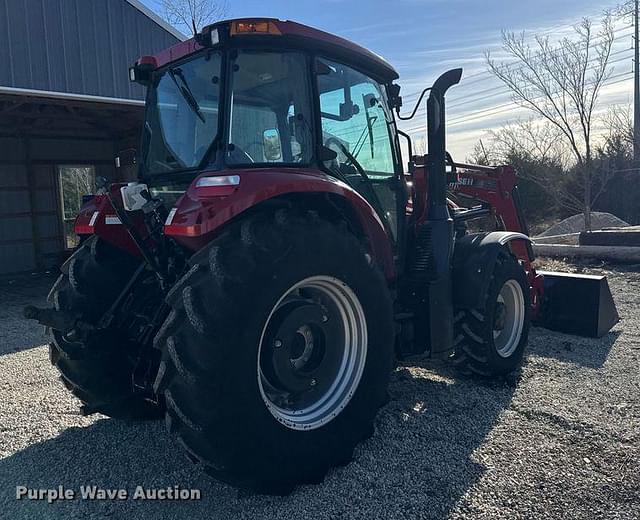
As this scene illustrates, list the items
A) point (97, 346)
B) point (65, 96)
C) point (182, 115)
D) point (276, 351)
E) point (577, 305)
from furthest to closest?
1. point (65, 96)
2. point (577, 305)
3. point (182, 115)
4. point (97, 346)
5. point (276, 351)

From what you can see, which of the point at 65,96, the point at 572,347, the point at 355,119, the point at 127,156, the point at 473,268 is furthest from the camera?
the point at 65,96

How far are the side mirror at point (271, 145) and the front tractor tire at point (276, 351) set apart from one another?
0.49 meters

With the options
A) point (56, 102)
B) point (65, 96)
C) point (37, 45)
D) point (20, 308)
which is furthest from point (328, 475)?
point (56, 102)

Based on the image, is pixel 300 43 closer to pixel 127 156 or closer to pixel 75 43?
pixel 127 156

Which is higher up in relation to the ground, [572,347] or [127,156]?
[127,156]

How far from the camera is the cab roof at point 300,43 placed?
2994 millimetres

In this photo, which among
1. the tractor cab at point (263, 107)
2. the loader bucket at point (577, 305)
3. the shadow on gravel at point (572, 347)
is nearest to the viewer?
the tractor cab at point (263, 107)

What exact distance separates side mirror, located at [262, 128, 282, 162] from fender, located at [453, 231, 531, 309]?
1.86 meters

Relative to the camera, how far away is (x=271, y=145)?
10.7 feet

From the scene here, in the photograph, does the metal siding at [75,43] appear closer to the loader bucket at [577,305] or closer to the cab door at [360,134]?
the cab door at [360,134]

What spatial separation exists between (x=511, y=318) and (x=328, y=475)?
2.55m

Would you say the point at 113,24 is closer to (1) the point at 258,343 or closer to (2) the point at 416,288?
(2) the point at 416,288

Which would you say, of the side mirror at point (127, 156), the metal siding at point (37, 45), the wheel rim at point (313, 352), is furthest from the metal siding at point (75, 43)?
the wheel rim at point (313, 352)

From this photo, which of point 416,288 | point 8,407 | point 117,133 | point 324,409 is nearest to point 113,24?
point 117,133
